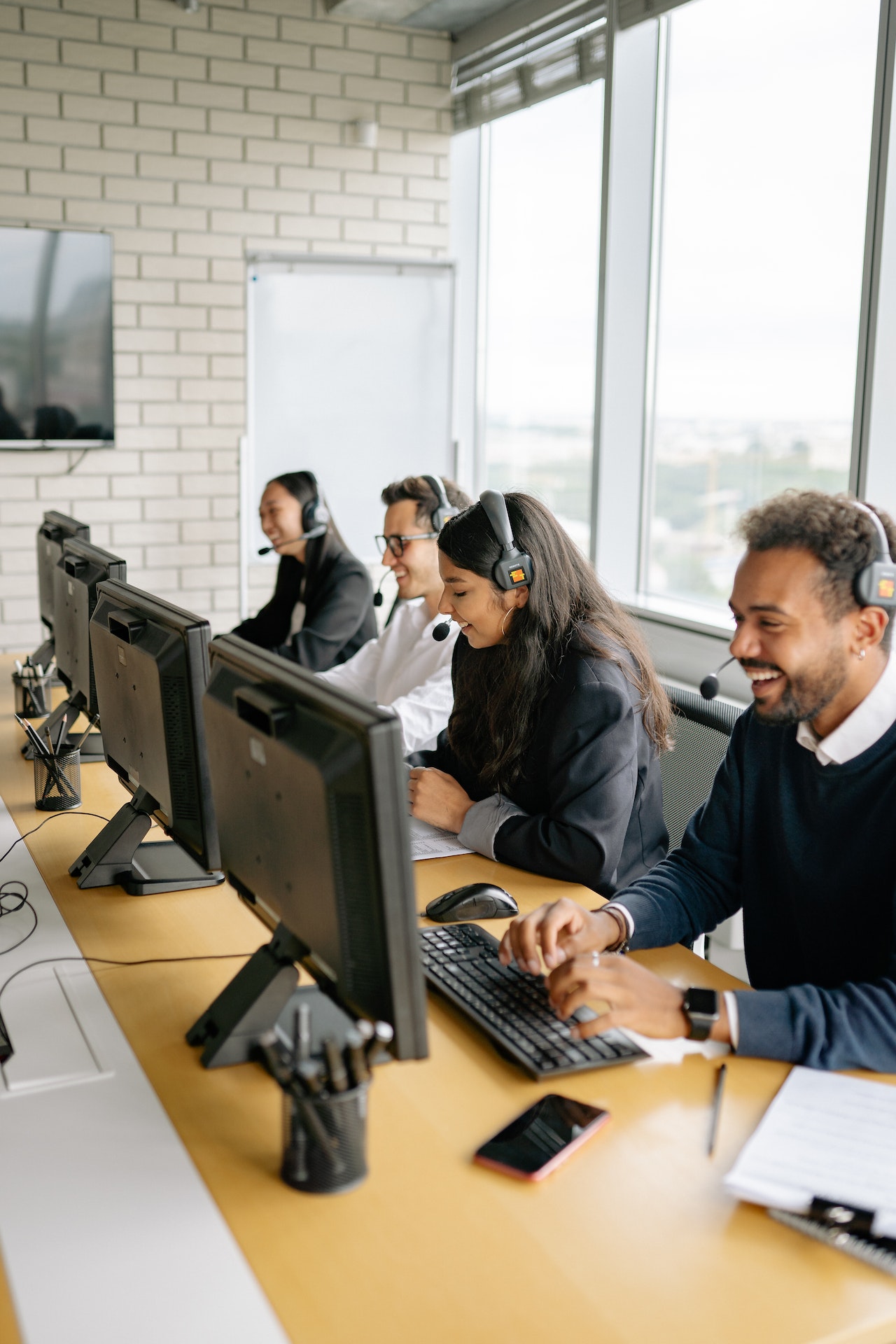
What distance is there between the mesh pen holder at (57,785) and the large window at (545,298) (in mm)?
2216

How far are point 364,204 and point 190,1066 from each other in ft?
13.5

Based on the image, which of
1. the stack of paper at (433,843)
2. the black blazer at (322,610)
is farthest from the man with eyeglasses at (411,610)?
the stack of paper at (433,843)

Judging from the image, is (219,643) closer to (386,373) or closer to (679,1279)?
(679,1279)

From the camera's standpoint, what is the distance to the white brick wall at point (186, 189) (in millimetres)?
4145

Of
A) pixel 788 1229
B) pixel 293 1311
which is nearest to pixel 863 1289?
pixel 788 1229

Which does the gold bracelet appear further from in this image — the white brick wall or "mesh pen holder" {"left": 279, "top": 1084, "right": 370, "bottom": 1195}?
the white brick wall

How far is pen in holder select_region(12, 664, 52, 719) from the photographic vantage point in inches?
113

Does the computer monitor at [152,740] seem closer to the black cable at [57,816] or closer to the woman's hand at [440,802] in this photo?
the black cable at [57,816]

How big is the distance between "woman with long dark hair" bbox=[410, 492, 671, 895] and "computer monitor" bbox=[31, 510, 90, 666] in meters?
1.01

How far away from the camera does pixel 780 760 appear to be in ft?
5.05

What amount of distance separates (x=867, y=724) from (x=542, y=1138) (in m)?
0.62

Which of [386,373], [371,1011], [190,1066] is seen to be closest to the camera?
[371,1011]

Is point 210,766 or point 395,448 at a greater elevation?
point 395,448

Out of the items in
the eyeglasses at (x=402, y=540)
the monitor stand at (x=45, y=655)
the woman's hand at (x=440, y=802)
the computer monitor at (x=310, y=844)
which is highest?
the eyeglasses at (x=402, y=540)
